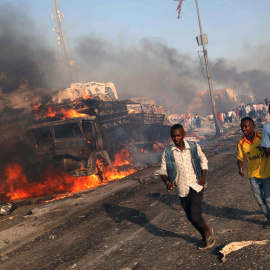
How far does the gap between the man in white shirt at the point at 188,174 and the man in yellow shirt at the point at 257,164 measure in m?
0.84

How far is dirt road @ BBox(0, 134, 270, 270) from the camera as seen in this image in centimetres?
375

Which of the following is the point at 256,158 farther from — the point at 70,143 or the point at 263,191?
the point at 70,143

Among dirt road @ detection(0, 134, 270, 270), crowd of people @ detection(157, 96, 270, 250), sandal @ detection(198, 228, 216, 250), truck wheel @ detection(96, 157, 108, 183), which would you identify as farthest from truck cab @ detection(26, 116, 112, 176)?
sandal @ detection(198, 228, 216, 250)

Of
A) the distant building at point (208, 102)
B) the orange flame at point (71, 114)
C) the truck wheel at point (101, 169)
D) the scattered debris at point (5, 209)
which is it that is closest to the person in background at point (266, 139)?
the scattered debris at point (5, 209)

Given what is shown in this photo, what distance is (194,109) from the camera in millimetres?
54781

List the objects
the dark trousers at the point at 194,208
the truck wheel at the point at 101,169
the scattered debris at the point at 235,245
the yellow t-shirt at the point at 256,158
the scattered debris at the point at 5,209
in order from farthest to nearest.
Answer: the truck wheel at the point at 101,169, the scattered debris at the point at 5,209, the yellow t-shirt at the point at 256,158, the dark trousers at the point at 194,208, the scattered debris at the point at 235,245

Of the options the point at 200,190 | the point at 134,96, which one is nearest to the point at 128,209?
the point at 200,190

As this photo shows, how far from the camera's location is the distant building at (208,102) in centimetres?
5419

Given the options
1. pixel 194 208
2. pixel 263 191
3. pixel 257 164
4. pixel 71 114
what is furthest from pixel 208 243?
pixel 71 114

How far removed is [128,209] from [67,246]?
76.9 inches

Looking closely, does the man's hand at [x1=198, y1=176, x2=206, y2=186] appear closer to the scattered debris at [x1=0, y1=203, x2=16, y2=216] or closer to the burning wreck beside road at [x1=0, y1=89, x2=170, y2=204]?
the scattered debris at [x1=0, y1=203, x2=16, y2=216]

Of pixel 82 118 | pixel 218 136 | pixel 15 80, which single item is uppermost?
pixel 15 80

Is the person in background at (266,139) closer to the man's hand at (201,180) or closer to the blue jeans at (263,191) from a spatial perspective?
the blue jeans at (263,191)

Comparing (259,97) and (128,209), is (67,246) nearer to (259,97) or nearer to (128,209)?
(128,209)
